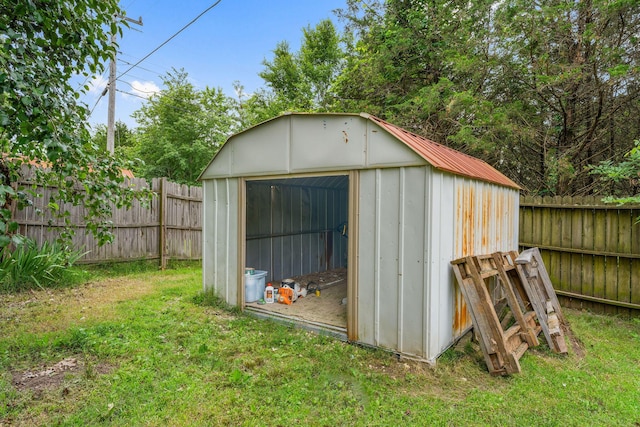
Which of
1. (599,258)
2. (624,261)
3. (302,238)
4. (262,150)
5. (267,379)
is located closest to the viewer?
(267,379)

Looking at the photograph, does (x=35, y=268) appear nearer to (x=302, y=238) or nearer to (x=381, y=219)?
(x=302, y=238)

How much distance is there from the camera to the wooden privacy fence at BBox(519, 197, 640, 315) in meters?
4.37

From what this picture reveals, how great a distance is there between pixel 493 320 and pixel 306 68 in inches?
636

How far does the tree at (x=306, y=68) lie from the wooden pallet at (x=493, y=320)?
44.3ft

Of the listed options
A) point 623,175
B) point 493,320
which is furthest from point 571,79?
point 493,320

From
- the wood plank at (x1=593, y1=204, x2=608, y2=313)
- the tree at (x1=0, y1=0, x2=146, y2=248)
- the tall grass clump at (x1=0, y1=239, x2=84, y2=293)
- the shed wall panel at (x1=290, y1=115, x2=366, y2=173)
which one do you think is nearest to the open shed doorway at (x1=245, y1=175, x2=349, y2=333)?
the shed wall panel at (x1=290, y1=115, x2=366, y2=173)

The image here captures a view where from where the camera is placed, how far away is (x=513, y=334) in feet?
10.4

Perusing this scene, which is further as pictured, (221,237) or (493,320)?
(221,237)

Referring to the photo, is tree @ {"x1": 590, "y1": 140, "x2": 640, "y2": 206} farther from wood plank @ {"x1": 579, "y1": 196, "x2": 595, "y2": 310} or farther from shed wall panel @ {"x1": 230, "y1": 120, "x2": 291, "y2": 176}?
shed wall panel @ {"x1": 230, "y1": 120, "x2": 291, "y2": 176}

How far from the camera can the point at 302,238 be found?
7.20m

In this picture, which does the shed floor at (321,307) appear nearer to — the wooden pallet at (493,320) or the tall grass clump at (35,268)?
the wooden pallet at (493,320)

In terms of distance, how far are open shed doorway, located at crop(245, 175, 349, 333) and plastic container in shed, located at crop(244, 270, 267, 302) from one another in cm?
12

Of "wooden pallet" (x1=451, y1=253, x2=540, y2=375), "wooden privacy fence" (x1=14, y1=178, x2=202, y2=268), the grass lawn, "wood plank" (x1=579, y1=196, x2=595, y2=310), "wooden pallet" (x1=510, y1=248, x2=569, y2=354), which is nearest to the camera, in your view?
the grass lawn

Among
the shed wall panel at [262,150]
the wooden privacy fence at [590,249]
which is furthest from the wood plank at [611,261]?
the shed wall panel at [262,150]
